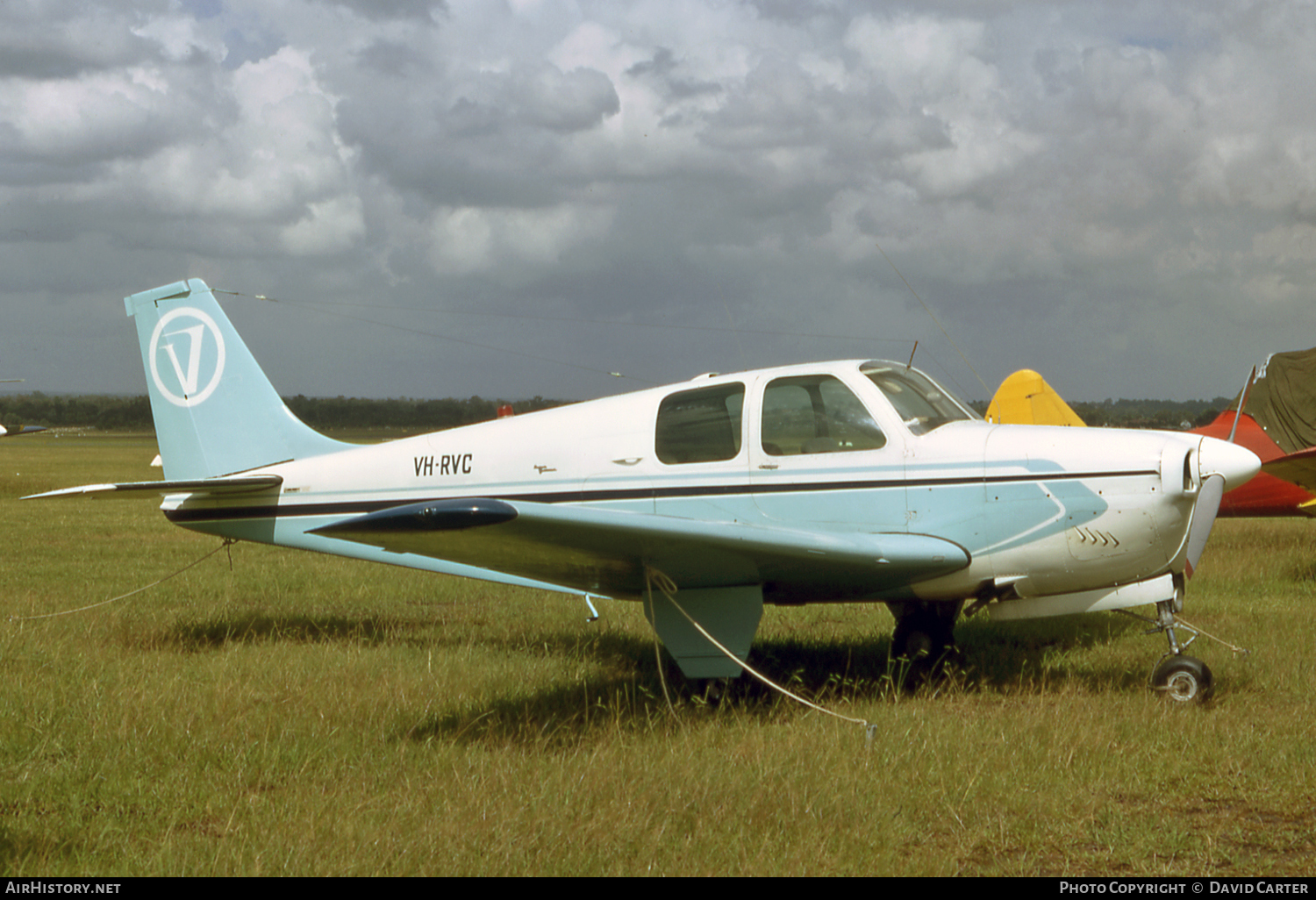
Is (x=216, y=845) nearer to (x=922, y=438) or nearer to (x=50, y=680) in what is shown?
(x=50, y=680)

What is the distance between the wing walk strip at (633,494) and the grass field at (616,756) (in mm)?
1011

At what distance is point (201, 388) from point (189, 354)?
0.32 m

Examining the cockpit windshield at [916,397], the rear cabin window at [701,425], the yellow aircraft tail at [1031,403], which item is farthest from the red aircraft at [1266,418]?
the rear cabin window at [701,425]

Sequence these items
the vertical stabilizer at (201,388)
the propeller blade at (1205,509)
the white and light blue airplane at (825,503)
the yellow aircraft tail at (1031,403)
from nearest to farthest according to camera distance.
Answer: the white and light blue airplane at (825,503) → the propeller blade at (1205,509) → the vertical stabilizer at (201,388) → the yellow aircraft tail at (1031,403)

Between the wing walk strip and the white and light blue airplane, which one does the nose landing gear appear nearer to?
the white and light blue airplane

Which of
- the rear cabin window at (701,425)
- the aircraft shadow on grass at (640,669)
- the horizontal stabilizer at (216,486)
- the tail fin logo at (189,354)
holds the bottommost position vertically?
the aircraft shadow on grass at (640,669)

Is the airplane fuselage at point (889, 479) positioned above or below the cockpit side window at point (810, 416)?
below

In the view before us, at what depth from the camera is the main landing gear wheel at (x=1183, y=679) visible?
545cm

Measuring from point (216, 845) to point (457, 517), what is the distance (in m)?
1.52

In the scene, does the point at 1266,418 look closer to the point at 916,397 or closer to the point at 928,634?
the point at 928,634

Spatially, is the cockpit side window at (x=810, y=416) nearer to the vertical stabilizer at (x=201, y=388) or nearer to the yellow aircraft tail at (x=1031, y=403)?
the vertical stabilizer at (x=201, y=388)

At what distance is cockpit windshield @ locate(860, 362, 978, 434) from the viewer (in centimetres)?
579

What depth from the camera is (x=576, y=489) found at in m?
6.21

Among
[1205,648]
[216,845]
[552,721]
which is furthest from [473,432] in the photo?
[1205,648]
